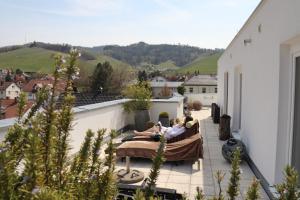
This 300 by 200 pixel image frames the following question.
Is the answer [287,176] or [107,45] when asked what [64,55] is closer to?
[287,176]

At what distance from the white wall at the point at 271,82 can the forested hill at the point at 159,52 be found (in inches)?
3781

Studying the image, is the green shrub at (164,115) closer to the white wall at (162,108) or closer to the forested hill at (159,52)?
the white wall at (162,108)

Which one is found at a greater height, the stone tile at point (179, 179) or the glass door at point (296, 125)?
Result: the glass door at point (296, 125)

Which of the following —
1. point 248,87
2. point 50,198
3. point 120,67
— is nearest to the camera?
point 50,198

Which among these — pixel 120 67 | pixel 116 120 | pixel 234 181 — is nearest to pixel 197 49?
pixel 120 67

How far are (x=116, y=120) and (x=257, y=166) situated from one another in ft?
18.9

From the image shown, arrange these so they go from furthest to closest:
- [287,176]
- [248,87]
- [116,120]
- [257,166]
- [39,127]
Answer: [116,120], [248,87], [257,166], [39,127], [287,176]

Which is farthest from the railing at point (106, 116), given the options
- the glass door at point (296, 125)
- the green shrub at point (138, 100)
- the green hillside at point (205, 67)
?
the green hillside at point (205, 67)

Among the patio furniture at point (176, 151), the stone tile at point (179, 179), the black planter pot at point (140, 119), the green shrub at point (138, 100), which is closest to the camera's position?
the stone tile at point (179, 179)

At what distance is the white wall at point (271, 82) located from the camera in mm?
4829

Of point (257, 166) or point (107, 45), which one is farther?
point (107, 45)

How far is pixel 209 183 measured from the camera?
6188 millimetres

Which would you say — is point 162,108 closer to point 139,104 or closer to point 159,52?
point 139,104

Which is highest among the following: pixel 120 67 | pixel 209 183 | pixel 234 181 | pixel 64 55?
pixel 120 67
